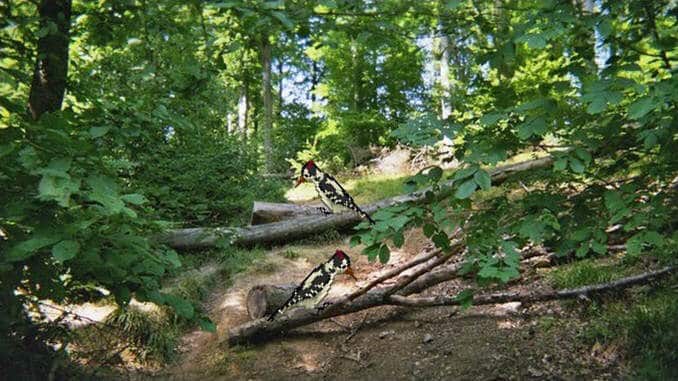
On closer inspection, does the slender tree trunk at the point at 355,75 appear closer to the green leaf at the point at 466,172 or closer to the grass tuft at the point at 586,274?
the grass tuft at the point at 586,274

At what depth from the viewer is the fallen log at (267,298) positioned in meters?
5.98

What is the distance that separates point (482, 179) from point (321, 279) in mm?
1888

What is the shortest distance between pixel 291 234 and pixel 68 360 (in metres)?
4.74

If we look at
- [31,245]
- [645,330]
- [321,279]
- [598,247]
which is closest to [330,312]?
[321,279]

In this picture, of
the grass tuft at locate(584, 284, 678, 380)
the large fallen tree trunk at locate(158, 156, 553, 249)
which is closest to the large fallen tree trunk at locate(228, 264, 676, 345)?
the grass tuft at locate(584, 284, 678, 380)

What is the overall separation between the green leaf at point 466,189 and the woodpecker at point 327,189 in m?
1.15

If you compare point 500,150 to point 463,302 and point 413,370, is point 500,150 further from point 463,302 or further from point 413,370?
point 413,370

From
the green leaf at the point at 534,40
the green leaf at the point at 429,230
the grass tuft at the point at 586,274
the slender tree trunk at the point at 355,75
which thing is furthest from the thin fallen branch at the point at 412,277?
the slender tree trunk at the point at 355,75

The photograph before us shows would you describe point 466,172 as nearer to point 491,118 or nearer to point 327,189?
point 491,118

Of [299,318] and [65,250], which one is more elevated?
[65,250]

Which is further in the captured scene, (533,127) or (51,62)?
(51,62)

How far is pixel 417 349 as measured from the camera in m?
5.29

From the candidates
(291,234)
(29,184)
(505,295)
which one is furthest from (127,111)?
(291,234)

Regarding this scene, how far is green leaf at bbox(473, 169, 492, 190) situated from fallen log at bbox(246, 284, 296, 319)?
416 centimetres
